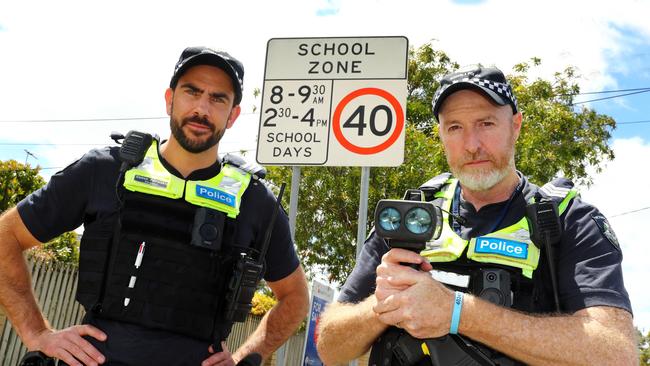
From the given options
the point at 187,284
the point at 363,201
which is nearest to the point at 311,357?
the point at 363,201

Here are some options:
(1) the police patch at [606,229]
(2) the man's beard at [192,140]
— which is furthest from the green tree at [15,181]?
(1) the police patch at [606,229]

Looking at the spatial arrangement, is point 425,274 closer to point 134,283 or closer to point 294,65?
point 134,283

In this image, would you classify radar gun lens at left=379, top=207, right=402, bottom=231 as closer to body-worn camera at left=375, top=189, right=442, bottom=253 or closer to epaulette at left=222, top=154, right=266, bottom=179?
body-worn camera at left=375, top=189, right=442, bottom=253

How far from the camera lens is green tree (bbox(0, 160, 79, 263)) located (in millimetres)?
10969

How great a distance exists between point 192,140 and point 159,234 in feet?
1.61

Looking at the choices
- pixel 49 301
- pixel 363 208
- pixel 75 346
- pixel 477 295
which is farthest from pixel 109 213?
pixel 49 301

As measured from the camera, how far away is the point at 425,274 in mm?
2076

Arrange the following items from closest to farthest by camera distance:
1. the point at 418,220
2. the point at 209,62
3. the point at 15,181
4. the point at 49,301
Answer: the point at 418,220
the point at 209,62
the point at 49,301
the point at 15,181

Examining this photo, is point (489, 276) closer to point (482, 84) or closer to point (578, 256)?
point (578, 256)

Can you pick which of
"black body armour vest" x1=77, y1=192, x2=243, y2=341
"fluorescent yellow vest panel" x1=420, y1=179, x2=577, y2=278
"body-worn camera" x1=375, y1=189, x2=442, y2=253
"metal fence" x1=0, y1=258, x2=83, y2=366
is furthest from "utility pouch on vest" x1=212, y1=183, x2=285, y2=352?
"metal fence" x1=0, y1=258, x2=83, y2=366

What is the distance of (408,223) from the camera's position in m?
2.05

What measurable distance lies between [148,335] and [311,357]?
10.9ft

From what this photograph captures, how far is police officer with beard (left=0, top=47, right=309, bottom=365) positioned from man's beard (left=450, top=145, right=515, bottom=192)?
1.01 meters

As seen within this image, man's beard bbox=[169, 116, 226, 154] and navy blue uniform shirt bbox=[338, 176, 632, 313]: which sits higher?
man's beard bbox=[169, 116, 226, 154]
